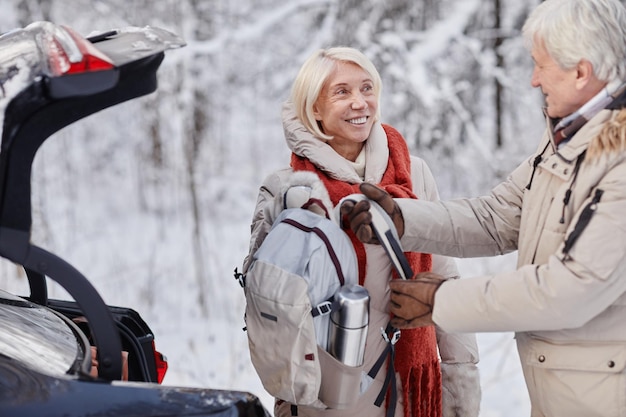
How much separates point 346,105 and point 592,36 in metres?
0.97

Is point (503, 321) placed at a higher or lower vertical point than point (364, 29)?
→ lower

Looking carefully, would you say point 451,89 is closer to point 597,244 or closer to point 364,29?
point 364,29

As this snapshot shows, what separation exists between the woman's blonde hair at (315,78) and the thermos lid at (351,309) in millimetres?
667

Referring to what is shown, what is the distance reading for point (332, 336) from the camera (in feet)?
7.44

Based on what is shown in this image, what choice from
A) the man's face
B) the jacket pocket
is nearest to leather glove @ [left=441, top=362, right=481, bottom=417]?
the jacket pocket

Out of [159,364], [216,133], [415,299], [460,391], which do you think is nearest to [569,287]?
[415,299]

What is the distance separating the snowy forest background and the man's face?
154 inches

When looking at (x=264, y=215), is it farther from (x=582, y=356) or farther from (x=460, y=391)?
(x=582, y=356)

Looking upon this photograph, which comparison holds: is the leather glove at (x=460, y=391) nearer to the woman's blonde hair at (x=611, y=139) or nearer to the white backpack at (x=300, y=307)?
the white backpack at (x=300, y=307)

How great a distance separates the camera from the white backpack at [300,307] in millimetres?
2232

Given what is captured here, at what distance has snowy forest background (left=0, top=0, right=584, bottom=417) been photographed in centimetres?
835

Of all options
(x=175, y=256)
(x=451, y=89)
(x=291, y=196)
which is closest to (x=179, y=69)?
(x=175, y=256)

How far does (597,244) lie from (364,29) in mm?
7331

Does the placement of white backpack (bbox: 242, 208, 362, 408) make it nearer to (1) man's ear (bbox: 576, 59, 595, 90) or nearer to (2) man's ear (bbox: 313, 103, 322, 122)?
(2) man's ear (bbox: 313, 103, 322, 122)
